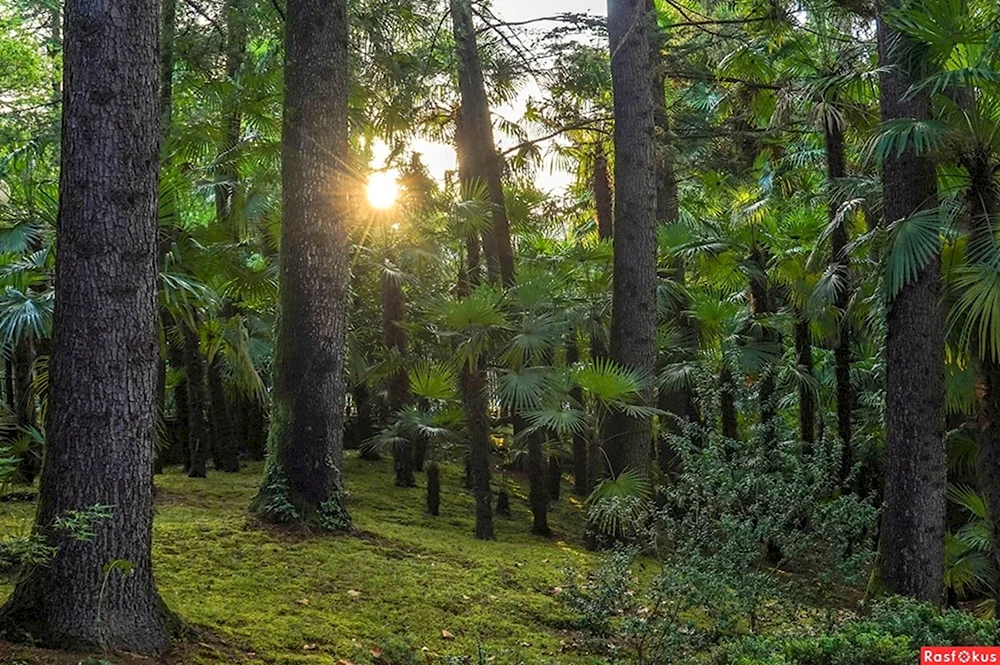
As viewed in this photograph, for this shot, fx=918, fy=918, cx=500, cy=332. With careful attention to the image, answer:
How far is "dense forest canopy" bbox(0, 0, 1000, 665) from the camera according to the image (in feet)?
13.7

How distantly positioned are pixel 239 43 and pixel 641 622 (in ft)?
25.5

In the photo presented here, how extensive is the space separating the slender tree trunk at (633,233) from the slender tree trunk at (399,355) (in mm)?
3981

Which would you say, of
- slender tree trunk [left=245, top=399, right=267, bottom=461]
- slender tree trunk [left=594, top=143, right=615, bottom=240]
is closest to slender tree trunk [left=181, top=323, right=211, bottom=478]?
slender tree trunk [left=245, top=399, right=267, bottom=461]

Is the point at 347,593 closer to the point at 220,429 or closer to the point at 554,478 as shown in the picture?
the point at 220,429

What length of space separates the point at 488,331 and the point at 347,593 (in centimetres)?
372

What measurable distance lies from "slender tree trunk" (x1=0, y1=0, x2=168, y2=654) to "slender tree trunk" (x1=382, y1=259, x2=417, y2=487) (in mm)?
8738

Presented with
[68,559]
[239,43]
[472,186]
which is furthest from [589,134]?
[68,559]

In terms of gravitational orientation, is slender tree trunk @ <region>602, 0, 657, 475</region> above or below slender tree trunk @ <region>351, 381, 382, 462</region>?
above

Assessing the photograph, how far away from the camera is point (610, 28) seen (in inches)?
411

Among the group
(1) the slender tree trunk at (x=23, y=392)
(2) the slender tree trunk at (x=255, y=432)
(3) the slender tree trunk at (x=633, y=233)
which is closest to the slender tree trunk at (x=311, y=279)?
(3) the slender tree trunk at (x=633, y=233)

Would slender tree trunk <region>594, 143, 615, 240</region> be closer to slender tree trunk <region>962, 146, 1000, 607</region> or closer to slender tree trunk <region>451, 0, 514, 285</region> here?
slender tree trunk <region>451, 0, 514, 285</region>

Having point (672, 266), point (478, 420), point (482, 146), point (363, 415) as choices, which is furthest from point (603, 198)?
point (478, 420)

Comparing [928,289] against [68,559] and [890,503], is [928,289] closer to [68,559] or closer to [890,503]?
[890,503]

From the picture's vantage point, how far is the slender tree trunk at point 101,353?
4.04 metres
